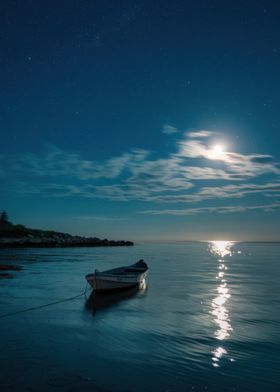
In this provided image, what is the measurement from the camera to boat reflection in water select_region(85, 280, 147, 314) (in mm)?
22778

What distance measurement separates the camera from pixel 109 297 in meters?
26.6

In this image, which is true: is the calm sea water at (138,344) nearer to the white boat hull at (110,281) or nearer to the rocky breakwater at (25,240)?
the white boat hull at (110,281)

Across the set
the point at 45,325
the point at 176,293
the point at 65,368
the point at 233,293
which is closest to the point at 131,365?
the point at 65,368

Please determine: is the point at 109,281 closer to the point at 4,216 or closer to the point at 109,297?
the point at 109,297

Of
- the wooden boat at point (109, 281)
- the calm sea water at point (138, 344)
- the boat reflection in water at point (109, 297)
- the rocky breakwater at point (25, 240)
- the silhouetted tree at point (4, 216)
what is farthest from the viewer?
the silhouetted tree at point (4, 216)

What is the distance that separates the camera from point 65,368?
455 inches

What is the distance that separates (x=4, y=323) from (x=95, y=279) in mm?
9949

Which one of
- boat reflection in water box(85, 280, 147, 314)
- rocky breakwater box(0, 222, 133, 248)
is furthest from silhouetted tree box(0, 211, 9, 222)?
boat reflection in water box(85, 280, 147, 314)

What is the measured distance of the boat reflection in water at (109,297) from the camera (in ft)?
74.7

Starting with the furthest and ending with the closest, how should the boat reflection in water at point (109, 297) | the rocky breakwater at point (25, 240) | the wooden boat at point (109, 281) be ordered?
the rocky breakwater at point (25, 240), the wooden boat at point (109, 281), the boat reflection in water at point (109, 297)

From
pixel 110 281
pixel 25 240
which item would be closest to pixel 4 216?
pixel 25 240

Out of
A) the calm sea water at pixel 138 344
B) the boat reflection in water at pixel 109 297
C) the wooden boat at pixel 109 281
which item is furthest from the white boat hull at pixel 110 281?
the calm sea water at pixel 138 344

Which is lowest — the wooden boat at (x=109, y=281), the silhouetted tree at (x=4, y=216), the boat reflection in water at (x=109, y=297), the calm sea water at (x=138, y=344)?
the calm sea water at (x=138, y=344)

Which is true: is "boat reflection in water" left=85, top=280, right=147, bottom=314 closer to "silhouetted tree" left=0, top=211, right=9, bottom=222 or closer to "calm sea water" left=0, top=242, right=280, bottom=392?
"calm sea water" left=0, top=242, right=280, bottom=392
